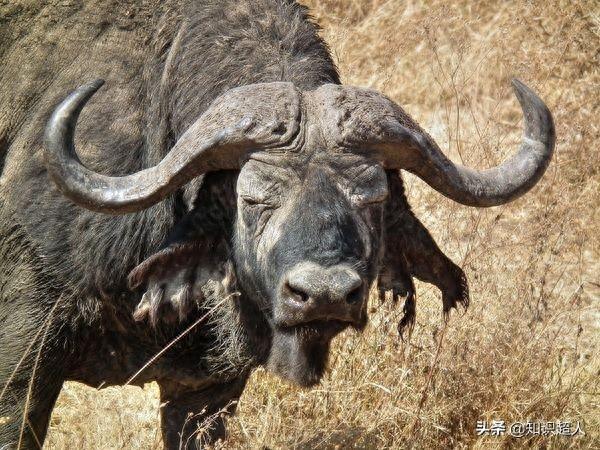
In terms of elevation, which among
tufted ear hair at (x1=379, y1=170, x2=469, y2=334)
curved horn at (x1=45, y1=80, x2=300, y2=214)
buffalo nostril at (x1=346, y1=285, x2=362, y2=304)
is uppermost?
curved horn at (x1=45, y1=80, x2=300, y2=214)

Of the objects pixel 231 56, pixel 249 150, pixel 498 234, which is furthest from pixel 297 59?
pixel 498 234

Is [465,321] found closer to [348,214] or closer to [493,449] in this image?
[493,449]

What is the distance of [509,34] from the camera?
10.1m

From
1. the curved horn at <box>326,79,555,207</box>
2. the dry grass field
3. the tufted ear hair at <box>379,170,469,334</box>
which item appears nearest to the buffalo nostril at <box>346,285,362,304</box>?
the curved horn at <box>326,79,555,207</box>

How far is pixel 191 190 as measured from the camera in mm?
4973

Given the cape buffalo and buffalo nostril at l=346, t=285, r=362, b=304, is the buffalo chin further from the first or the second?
buffalo nostril at l=346, t=285, r=362, b=304

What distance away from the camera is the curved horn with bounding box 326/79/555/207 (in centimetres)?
459

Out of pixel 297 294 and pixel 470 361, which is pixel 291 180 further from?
pixel 470 361

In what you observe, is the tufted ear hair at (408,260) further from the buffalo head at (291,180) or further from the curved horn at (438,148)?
the buffalo head at (291,180)

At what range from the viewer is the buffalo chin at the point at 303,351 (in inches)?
177

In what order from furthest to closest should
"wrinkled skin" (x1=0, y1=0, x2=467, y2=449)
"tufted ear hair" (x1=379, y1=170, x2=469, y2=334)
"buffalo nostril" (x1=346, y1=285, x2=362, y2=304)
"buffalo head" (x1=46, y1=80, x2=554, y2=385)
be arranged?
1. "tufted ear hair" (x1=379, y1=170, x2=469, y2=334)
2. "wrinkled skin" (x1=0, y1=0, x2=467, y2=449)
3. "buffalo head" (x1=46, y1=80, x2=554, y2=385)
4. "buffalo nostril" (x1=346, y1=285, x2=362, y2=304)

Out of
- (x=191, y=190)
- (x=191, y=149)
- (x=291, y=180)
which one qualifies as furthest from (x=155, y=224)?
(x=291, y=180)

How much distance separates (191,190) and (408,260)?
1048 mm

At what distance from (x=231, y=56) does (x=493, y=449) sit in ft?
7.98
